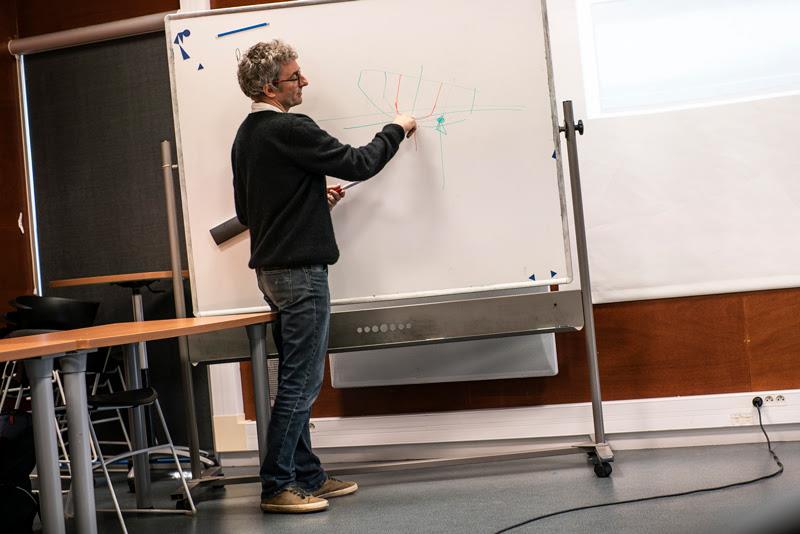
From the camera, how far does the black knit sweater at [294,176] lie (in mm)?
2807

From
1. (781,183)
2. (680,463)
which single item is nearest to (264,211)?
(680,463)

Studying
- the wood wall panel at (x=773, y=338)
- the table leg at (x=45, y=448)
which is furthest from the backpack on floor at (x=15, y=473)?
the wood wall panel at (x=773, y=338)

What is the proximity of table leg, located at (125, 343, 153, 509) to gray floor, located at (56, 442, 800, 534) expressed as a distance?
0.35 ft

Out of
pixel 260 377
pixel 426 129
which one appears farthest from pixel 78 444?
pixel 426 129

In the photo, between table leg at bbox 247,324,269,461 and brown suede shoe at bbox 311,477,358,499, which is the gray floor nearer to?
brown suede shoe at bbox 311,477,358,499

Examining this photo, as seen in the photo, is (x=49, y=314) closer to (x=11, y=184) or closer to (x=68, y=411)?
(x=11, y=184)

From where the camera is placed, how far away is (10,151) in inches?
184

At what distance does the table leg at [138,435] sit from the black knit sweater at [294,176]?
768 mm

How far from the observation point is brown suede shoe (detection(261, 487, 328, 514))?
294cm

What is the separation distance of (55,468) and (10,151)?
325 cm

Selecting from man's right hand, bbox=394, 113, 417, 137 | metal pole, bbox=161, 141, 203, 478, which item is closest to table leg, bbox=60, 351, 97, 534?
metal pole, bbox=161, 141, 203, 478

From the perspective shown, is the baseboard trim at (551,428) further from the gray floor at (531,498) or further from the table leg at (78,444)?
the table leg at (78,444)

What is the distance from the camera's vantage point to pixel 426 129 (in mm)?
3180

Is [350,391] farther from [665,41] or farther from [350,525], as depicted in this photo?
[665,41]
